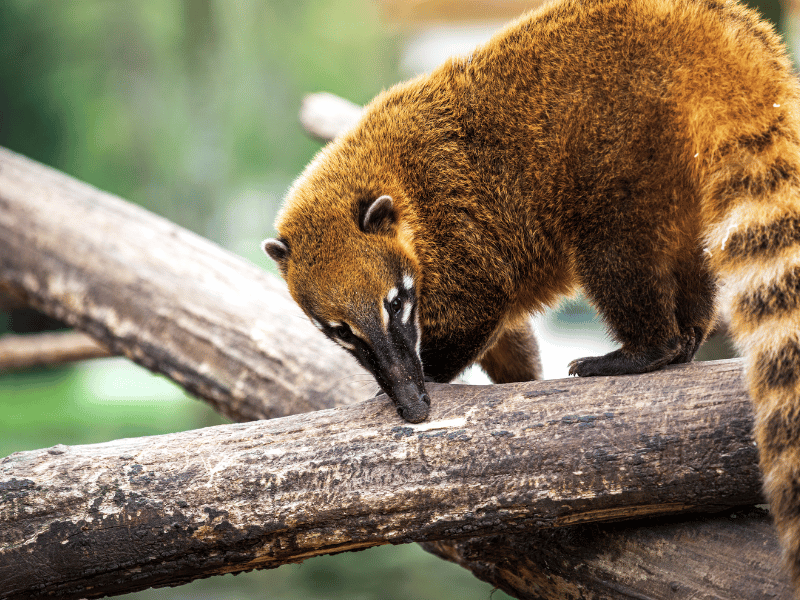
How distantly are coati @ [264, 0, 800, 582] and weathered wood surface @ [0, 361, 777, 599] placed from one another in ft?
0.70

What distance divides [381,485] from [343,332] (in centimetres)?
62

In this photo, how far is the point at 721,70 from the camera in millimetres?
2121

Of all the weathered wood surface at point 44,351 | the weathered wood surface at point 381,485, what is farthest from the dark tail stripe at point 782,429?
the weathered wood surface at point 44,351

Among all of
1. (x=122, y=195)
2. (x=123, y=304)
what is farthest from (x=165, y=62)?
(x=123, y=304)

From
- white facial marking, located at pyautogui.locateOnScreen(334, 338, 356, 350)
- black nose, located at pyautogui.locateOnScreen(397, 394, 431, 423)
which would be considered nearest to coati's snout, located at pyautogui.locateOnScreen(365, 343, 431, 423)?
black nose, located at pyautogui.locateOnScreen(397, 394, 431, 423)

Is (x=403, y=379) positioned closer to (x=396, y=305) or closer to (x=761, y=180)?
(x=396, y=305)

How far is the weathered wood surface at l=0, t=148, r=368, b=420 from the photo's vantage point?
3.34 meters

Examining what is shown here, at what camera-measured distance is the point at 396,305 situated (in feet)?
7.85

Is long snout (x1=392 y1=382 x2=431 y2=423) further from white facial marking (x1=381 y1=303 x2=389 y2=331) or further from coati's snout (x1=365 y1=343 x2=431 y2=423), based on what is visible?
white facial marking (x1=381 y1=303 x2=389 y2=331)

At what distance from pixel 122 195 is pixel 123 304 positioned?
11.1 ft

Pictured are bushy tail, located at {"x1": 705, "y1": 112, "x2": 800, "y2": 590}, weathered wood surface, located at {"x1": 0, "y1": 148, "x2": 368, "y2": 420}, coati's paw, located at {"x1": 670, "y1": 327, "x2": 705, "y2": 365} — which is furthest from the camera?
weathered wood surface, located at {"x1": 0, "y1": 148, "x2": 368, "y2": 420}

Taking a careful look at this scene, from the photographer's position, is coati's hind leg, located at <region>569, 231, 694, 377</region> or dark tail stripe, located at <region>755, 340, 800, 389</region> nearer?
dark tail stripe, located at <region>755, 340, 800, 389</region>

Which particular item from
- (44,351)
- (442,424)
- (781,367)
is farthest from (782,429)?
(44,351)

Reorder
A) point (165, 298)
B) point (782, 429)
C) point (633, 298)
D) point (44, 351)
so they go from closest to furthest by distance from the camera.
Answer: point (782, 429), point (633, 298), point (165, 298), point (44, 351)
